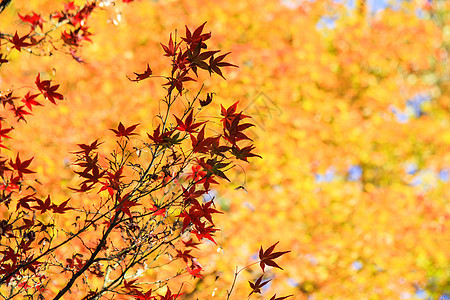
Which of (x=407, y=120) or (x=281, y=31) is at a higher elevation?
(x=281, y=31)

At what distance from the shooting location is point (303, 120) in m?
6.55

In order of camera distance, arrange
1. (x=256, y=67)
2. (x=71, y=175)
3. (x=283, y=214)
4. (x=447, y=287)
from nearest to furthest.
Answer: (x=71, y=175), (x=283, y=214), (x=256, y=67), (x=447, y=287)

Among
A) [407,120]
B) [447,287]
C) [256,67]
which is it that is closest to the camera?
[256,67]

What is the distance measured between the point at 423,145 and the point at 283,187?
12.4 ft

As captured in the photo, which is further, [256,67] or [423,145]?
[423,145]

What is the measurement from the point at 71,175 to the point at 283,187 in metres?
3.02

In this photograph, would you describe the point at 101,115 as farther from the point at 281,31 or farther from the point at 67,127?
the point at 281,31

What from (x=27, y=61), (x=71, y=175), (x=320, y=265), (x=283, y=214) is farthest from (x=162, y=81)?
(x=320, y=265)

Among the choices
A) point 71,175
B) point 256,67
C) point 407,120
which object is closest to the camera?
point 71,175

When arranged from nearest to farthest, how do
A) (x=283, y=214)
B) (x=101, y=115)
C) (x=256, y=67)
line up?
(x=101, y=115)
(x=283, y=214)
(x=256, y=67)

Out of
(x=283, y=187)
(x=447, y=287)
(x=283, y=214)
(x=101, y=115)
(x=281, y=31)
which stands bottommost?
(x=447, y=287)

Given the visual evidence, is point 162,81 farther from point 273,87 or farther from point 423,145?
point 423,145

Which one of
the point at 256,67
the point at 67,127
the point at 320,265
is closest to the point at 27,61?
the point at 67,127

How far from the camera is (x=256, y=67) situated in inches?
258
